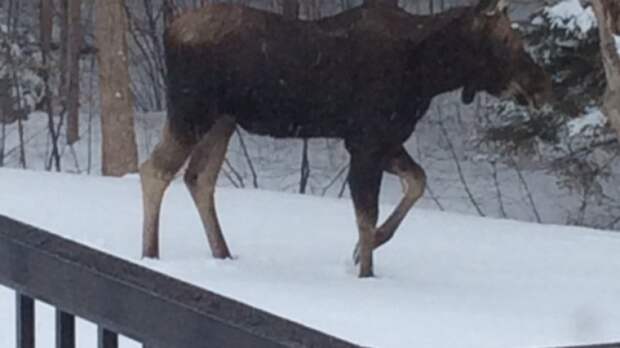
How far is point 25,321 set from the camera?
7.27 feet

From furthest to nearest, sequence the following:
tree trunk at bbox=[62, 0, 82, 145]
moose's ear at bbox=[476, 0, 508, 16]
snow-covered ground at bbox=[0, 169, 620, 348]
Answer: tree trunk at bbox=[62, 0, 82, 145], moose's ear at bbox=[476, 0, 508, 16], snow-covered ground at bbox=[0, 169, 620, 348]

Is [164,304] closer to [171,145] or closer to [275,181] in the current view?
[171,145]

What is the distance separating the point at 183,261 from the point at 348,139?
3.33 ft

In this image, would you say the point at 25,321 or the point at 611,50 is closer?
the point at 25,321

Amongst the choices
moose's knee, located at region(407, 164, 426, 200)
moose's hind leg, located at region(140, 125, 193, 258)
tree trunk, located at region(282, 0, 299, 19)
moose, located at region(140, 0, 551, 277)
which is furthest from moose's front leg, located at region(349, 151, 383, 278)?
tree trunk, located at region(282, 0, 299, 19)

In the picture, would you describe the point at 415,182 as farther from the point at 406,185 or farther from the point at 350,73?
the point at 350,73

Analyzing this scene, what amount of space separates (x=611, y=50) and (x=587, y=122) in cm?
686

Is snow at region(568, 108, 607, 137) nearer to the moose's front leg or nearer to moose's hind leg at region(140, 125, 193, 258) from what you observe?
the moose's front leg

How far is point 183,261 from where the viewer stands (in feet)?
25.0

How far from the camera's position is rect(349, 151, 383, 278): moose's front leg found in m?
7.52

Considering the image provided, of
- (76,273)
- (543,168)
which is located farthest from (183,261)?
(543,168)

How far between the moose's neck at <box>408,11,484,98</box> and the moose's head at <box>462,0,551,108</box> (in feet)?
0.09

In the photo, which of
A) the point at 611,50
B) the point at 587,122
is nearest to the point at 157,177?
the point at 611,50

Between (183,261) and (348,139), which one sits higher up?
(348,139)
